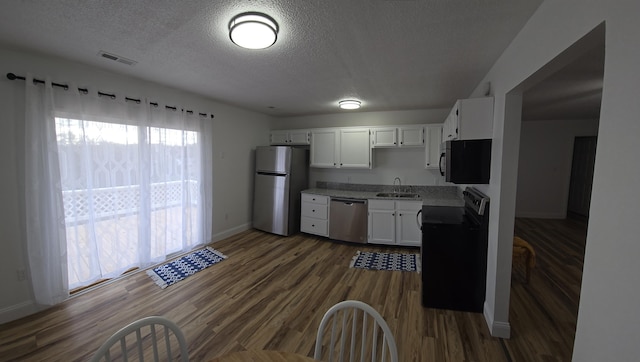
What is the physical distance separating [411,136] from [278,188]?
2579 mm

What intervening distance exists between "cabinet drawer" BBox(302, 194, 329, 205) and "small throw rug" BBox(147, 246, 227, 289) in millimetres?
1711

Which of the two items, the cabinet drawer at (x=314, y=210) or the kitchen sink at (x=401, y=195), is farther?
the cabinet drawer at (x=314, y=210)

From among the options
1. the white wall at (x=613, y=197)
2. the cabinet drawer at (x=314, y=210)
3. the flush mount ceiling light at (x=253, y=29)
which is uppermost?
the flush mount ceiling light at (x=253, y=29)

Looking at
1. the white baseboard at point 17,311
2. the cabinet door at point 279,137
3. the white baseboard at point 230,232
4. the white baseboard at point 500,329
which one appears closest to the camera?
the white baseboard at point 500,329

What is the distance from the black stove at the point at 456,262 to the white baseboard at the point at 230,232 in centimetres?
335

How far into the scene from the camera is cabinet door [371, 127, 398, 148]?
4176 mm

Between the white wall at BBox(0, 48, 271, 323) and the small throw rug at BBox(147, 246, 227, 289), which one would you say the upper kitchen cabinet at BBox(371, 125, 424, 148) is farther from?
the small throw rug at BBox(147, 246, 227, 289)

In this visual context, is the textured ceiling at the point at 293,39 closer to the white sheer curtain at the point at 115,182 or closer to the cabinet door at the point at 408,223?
the white sheer curtain at the point at 115,182

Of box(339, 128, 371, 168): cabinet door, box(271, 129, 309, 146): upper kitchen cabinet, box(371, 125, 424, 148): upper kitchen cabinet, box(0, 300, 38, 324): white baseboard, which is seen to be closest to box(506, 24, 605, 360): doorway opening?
box(371, 125, 424, 148): upper kitchen cabinet

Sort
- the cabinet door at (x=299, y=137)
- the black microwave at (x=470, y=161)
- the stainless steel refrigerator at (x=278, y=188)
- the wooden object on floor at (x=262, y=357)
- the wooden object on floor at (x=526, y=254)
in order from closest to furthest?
1. the wooden object on floor at (x=262, y=357)
2. the black microwave at (x=470, y=161)
3. the wooden object on floor at (x=526, y=254)
4. the stainless steel refrigerator at (x=278, y=188)
5. the cabinet door at (x=299, y=137)

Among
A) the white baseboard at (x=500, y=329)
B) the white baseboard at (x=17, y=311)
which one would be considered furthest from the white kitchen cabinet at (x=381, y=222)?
the white baseboard at (x=17, y=311)

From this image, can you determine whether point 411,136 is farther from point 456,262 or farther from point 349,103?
point 456,262

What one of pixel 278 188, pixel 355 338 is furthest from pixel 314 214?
pixel 355 338

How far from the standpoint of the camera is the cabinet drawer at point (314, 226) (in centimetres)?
432
